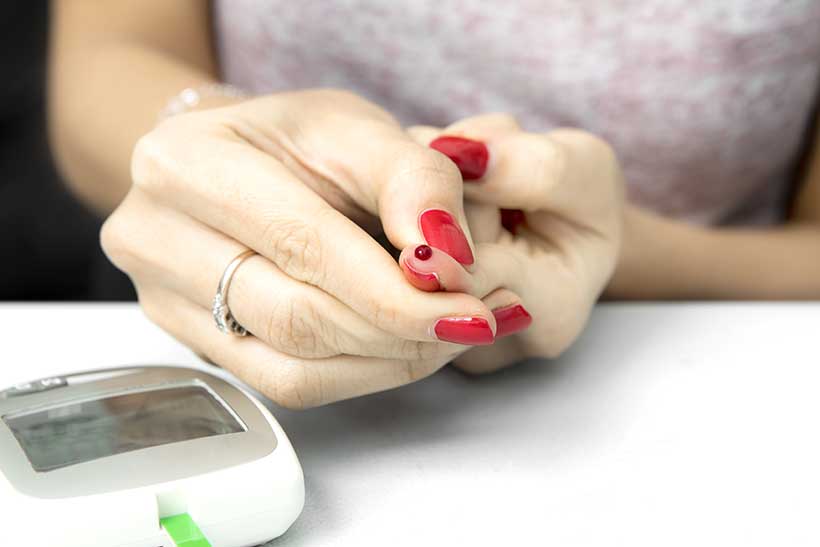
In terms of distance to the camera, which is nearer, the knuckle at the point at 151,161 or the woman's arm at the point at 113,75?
the knuckle at the point at 151,161

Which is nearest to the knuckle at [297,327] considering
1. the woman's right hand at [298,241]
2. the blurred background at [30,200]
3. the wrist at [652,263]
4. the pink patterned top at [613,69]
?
the woman's right hand at [298,241]

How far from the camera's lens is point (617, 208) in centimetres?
40

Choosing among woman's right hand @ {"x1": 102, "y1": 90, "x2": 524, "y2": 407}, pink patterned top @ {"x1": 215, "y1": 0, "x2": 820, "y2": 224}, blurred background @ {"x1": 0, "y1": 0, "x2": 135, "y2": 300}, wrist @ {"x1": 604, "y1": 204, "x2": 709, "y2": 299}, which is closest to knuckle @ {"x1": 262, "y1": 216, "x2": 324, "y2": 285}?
woman's right hand @ {"x1": 102, "y1": 90, "x2": 524, "y2": 407}

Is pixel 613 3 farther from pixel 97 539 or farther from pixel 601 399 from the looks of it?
pixel 97 539

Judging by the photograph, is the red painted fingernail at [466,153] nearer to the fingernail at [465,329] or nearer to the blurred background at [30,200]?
the fingernail at [465,329]

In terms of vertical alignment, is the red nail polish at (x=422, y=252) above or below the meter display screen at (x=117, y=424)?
above

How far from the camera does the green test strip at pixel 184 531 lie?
247mm

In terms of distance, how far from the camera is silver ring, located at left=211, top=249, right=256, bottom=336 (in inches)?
12.7

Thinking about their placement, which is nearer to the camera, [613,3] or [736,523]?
[736,523]

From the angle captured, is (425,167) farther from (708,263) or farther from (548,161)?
(708,263)

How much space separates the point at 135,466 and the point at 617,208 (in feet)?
0.78

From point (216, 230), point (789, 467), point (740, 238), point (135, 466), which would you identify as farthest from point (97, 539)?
point (740, 238)

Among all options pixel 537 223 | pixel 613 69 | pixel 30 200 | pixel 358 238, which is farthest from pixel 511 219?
pixel 30 200

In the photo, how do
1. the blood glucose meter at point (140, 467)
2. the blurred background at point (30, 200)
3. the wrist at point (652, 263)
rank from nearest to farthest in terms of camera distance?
the blood glucose meter at point (140, 467)
the wrist at point (652, 263)
the blurred background at point (30, 200)
